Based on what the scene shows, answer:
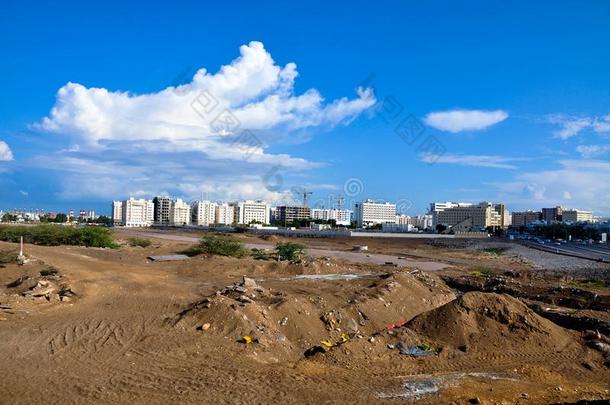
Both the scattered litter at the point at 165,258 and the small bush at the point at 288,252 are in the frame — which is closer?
the scattered litter at the point at 165,258

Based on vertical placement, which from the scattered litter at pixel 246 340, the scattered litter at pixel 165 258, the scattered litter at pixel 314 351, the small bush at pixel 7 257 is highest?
the small bush at pixel 7 257

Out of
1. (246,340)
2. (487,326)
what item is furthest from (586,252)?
(246,340)

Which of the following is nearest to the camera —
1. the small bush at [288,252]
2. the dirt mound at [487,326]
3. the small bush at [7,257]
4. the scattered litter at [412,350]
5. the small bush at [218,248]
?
the scattered litter at [412,350]

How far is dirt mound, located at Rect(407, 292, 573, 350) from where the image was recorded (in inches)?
527

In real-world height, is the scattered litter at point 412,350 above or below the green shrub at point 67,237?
below

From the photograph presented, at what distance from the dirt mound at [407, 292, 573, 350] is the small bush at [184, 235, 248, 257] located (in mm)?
21848

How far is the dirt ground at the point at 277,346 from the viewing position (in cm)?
928

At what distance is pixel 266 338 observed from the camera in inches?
484

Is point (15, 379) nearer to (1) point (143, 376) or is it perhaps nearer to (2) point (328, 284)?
(1) point (143, 376)

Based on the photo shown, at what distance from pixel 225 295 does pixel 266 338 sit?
349 cm

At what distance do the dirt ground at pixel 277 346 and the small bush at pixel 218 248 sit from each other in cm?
1456

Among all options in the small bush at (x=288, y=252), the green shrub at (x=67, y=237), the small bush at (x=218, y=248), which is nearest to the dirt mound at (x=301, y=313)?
→ the small bush at (x=218, y=248)

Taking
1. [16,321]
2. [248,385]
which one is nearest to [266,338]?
[248,385]

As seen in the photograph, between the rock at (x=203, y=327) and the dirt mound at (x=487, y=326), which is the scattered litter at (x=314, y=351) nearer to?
the rock at (x=203, y=327)
